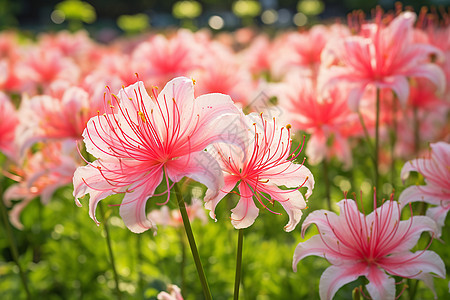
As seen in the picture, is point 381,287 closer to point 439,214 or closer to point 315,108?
point 439,214

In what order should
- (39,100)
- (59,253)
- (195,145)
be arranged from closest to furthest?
(195,145) → (39,100) → (59,253)

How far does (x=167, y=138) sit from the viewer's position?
3.43ft

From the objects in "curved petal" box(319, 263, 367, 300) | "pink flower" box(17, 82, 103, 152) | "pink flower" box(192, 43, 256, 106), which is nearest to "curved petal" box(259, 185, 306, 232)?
"curved petal" box(319, 263, 367, 300)

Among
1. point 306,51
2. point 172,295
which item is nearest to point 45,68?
point 306,51

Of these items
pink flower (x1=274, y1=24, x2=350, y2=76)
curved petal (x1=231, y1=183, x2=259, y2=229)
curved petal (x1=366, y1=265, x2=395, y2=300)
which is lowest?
Answer: curved petal (x1=366, y1=265, x2=395, y2=300)

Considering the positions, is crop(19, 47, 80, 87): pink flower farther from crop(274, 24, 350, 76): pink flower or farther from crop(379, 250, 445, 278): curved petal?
crop(379, 250, 445, 278): curved petal

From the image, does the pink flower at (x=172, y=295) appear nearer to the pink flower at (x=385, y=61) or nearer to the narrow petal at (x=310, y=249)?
the narrow petal at (x=310, y=249)

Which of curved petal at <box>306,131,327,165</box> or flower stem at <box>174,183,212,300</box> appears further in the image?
curved petal at <box>306,131,327,165</box>

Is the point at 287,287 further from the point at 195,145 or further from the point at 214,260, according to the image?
the point at 195,145

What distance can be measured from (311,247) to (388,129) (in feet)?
5.86

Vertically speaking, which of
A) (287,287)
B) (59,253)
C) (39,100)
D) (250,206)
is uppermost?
(39,100)

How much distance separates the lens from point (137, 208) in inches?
39.3

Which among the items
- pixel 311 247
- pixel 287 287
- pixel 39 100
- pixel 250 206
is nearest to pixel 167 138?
pixel 250 206

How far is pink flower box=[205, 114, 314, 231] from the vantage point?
1.04 meters
